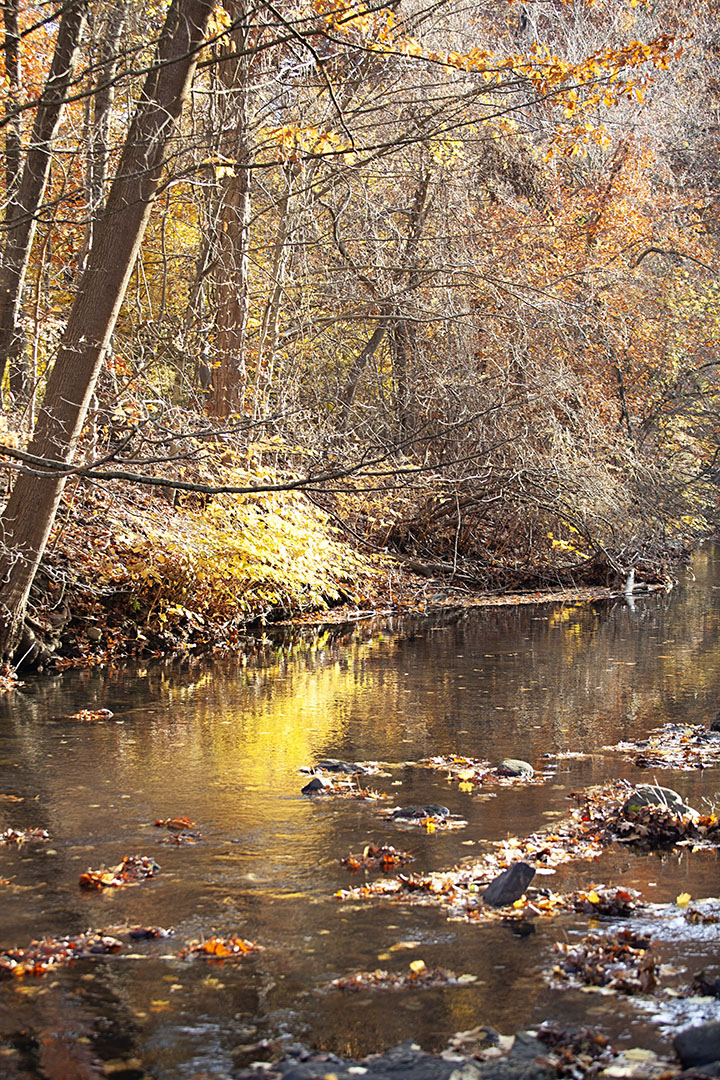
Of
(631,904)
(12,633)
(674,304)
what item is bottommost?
(631,904)

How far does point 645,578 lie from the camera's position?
22438 millimetres

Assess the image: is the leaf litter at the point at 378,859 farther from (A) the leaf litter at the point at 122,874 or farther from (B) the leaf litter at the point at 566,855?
(A) the leaf litter at the point at 122,874

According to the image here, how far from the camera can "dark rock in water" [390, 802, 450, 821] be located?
6.79 meters

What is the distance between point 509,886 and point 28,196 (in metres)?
8.75

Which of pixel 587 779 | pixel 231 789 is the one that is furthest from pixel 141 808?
pixel 587 779

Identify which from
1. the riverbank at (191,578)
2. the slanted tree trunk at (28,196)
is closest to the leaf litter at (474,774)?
the riverbank at (191,578)

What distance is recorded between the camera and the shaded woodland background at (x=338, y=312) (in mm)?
11539

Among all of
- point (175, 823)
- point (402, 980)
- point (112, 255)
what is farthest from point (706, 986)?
point (112, 255)

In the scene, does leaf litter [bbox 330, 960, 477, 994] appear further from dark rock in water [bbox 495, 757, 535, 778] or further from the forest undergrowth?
the forest undergrowth

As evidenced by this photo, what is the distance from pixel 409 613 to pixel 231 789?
11.0 m

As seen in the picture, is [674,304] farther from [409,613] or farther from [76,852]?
[76,852]

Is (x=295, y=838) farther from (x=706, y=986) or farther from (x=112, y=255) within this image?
(x=112, y=255)

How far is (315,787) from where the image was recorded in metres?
7.48

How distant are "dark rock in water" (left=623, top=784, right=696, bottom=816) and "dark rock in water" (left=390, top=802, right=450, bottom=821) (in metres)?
1.01
